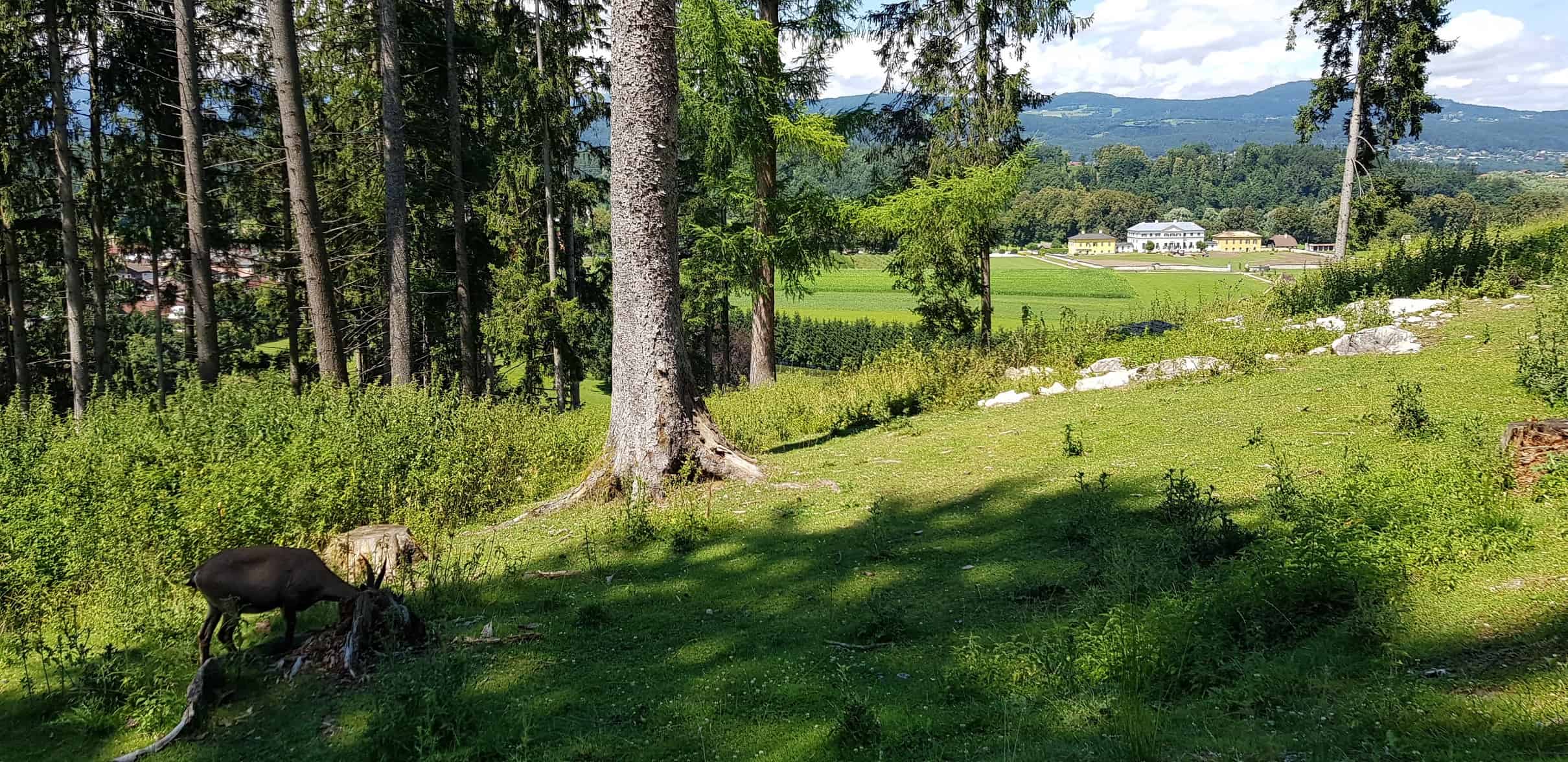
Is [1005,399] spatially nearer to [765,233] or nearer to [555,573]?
[765,233]

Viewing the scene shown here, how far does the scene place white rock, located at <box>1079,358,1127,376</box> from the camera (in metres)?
14.0

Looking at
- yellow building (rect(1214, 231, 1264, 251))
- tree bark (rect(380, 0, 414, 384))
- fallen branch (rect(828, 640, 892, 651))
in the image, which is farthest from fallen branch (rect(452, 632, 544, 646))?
yellow building (rect(1214, 231, 1264, 251))

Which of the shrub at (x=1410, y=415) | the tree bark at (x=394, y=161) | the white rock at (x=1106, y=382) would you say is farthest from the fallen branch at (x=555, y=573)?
the white rock at (x=1106, y=382)

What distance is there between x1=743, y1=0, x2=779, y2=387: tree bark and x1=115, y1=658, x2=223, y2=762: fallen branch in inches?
481

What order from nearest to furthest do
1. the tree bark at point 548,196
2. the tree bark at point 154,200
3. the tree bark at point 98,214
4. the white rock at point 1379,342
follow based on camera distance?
the white rock at point 1379,342
the tree bark at point 98,214
the tree bark at point 154,200
the tree bark at point 548,196

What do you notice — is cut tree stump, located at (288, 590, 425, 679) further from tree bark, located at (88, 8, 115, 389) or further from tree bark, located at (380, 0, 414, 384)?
tree bark, located at (88, 8, 115, 389)

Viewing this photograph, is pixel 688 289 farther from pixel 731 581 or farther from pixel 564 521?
pixel 731 581

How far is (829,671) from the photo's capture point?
14.5ft

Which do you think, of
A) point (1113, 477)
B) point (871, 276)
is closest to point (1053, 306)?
point (871, 276)

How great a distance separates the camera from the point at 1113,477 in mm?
7555

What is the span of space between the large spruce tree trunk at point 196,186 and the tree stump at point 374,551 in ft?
26.9

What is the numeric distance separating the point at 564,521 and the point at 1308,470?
22.7ft

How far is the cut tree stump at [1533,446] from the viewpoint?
503 centimetres

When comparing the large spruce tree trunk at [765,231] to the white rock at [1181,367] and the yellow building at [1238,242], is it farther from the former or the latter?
the yellow building at [1238,242]
